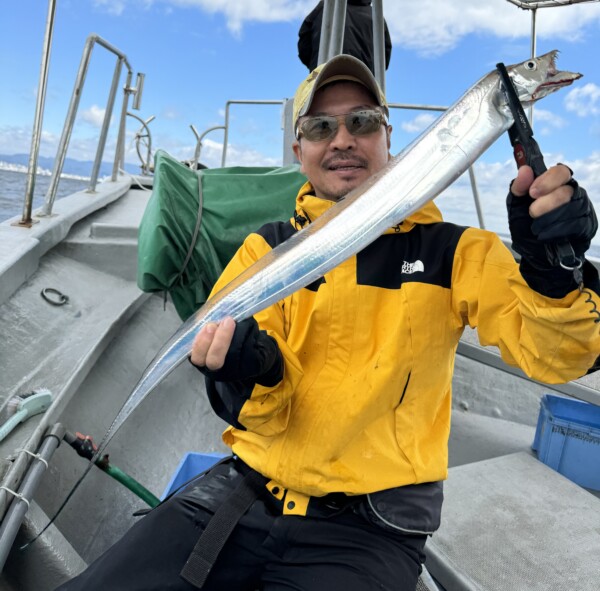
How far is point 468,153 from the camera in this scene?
3.86 ft

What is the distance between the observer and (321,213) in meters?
1.82

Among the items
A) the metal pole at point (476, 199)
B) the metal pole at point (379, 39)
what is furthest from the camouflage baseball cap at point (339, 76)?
the metal pole at point (476, 199)

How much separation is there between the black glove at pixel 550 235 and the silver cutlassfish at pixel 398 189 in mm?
181

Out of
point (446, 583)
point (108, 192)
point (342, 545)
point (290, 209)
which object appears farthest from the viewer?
point (108, 192)

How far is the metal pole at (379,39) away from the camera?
122 inches

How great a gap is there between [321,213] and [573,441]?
7.63 feet

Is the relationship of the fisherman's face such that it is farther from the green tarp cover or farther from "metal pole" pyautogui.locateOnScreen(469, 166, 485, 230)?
"metal pole" pyautogui.locateOnScreen(469, 166, 485, 230)

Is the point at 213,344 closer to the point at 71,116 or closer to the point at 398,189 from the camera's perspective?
the point at 398,189

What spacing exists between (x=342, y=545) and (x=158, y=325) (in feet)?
8.50

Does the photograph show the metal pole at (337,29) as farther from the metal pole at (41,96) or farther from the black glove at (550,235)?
the black glove at (550,235)

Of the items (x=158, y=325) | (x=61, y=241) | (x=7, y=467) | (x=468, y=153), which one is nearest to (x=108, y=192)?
(x=61, y=241)

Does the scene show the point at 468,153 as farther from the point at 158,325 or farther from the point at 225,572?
the point at 158,325

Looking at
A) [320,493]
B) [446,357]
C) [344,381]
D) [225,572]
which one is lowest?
[225,572]

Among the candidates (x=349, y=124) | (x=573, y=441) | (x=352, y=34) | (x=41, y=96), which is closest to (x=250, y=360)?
(x=349, y=124)
